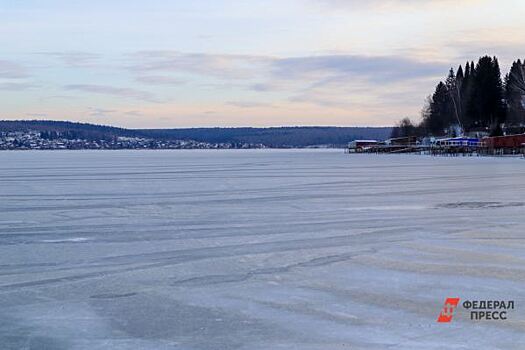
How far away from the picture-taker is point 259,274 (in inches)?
Result: 325

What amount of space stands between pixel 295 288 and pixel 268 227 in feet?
16.8

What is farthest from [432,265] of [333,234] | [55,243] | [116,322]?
[55,243]

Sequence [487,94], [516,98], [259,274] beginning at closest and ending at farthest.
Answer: [259,274]
[516,98]
[487,94]

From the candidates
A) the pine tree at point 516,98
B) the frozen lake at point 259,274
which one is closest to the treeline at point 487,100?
the pine tree at point 516,98

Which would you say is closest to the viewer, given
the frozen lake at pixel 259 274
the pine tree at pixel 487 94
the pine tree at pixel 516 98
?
the frozen lake at pixel 259 274

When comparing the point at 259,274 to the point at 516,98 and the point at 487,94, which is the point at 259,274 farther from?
the point at 516,98

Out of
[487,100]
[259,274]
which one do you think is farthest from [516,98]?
[259,274]

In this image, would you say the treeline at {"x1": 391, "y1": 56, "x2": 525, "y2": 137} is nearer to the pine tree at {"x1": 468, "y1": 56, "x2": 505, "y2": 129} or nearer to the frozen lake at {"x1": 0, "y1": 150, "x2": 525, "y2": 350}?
the pine tree at {"x1": 468, "y1": 56, "x2": 505, "y2": 129}

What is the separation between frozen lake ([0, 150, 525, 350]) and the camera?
5777mm

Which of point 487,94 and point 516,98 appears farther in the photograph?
point 487,94

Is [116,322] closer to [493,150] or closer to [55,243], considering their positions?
[55,243]

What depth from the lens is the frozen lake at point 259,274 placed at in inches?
227

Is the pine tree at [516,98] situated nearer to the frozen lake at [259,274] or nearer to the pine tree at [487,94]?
the pine tree at [487,94]

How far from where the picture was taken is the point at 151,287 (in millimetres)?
7629
